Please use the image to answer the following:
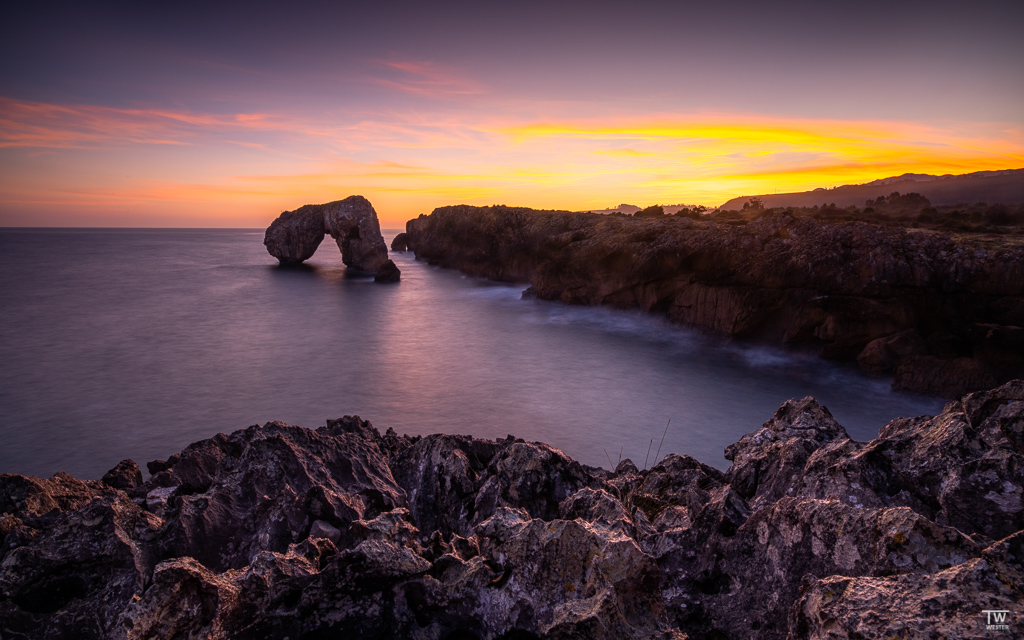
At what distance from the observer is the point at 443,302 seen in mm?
33469

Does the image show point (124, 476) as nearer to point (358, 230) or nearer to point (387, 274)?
point (387, 274)

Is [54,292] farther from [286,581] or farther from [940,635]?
[940,635]

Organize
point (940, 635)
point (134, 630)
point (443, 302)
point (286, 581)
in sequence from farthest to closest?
point (443, 302) → point (286, 581) → point (134, 630) → point (940, 635)

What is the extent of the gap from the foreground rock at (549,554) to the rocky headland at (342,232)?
1577 inches

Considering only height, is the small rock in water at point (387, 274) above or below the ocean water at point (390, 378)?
above

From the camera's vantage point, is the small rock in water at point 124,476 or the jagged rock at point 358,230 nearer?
the small rock in water at point 124,476

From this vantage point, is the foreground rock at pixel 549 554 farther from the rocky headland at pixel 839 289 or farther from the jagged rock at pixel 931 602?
the rocky headland at pixel 839 289

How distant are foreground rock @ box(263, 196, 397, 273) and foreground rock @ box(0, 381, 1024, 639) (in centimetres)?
4071

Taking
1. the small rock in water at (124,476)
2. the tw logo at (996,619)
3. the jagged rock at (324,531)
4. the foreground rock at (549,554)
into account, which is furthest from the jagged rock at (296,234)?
the tw logo at (996,619)

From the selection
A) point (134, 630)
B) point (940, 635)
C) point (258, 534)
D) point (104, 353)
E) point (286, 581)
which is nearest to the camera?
point (940, 635)

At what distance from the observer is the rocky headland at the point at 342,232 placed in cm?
4778

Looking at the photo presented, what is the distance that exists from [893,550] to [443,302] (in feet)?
104

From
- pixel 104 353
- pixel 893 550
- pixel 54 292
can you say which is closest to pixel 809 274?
pixel 893 550

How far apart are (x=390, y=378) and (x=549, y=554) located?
15.1 metres
